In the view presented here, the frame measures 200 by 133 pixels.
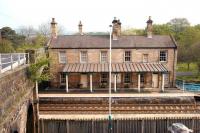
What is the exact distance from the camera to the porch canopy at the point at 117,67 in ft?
88.8

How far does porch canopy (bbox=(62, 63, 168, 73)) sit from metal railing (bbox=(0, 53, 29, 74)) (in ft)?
36.3

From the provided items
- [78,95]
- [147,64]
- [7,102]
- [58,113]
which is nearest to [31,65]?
[58,113]

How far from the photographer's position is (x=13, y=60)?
14977 millimetres

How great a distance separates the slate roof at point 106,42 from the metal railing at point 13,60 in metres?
12.6

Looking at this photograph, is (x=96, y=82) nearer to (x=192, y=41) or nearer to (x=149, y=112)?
(x=149, y=112)

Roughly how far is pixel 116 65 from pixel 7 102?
1950 cm

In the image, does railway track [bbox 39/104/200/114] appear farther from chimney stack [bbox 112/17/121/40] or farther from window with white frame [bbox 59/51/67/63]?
chimney stack [bbox 112/17/121/40]

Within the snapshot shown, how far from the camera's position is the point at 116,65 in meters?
28.5

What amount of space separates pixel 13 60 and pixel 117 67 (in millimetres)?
14866

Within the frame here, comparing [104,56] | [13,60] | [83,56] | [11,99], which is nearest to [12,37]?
[83,56]

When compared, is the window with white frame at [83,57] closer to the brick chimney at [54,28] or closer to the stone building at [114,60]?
the stone building at [114,60]

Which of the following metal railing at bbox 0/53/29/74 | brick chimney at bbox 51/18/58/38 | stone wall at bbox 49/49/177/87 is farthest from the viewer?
brick chimney at bbox 51/18/58/38

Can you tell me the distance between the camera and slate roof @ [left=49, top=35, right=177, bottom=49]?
28.9m

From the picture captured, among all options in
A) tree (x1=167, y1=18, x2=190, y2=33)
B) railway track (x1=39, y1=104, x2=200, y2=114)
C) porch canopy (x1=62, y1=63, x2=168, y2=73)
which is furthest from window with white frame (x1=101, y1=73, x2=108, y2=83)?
tree (x1=167, y1=18, x2=190, y2=33)
